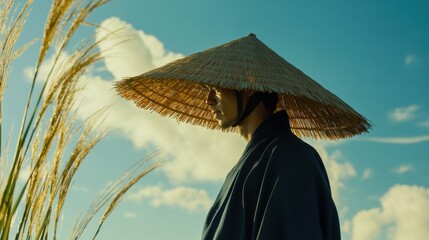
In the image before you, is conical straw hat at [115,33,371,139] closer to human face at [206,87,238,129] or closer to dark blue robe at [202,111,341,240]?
human face at [206,87,238,129]

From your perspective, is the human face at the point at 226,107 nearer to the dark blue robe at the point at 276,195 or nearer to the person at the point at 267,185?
the person at the point at 267,185

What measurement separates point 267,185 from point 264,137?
10.4 inches

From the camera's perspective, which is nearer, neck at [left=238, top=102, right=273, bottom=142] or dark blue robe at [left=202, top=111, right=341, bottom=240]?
dark blue robe at [left=202, top=111, right=341, bottom=240]

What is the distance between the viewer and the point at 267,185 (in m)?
2.08

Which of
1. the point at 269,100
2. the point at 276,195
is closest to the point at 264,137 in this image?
the point at 269,100

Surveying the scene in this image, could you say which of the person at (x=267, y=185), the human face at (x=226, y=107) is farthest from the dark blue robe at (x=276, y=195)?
the human face at (x=226, y=107)

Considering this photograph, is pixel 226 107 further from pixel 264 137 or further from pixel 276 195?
pixel 276 195

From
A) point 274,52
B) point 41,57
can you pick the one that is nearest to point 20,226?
point 41,57

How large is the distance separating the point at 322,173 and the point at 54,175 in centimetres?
95

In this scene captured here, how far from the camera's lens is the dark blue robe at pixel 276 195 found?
1997 mm

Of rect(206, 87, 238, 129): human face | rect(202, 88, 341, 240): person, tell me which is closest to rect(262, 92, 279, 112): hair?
rect(202, 88, 341, 240): person

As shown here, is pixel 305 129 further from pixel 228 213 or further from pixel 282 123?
pixel 228 213

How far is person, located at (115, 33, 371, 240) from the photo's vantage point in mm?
2020

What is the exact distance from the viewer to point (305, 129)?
314 centimetres
